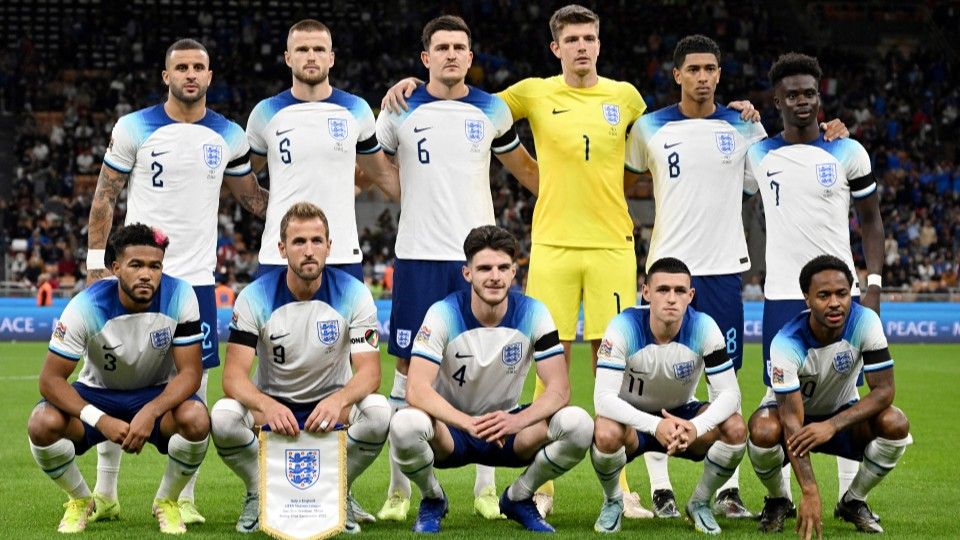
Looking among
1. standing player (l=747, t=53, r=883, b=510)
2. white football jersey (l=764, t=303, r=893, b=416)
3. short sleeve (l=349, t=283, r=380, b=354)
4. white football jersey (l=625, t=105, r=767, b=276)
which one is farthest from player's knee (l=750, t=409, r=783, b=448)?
short sleeve (l=349, t=283, r=380, b=354)

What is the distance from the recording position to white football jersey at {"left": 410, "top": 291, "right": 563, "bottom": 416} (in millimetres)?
6688

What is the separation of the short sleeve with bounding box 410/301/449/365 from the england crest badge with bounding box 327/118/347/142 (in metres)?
1.25

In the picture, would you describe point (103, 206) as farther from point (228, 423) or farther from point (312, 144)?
point (228, 423)

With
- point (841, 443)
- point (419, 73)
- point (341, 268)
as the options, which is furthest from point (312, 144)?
point (419, 73)

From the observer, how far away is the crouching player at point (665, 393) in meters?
6.53

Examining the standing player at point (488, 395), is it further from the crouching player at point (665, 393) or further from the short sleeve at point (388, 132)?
the short sleeve at point (388, 132)

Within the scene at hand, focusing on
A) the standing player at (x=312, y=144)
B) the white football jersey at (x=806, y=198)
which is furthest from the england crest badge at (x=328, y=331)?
the white football jersey at (x=806, y=198)

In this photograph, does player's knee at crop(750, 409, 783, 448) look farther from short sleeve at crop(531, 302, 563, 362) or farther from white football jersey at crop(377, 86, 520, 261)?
white football jersey at crop(377, 86, 520, 261)

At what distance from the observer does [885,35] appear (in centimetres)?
3225

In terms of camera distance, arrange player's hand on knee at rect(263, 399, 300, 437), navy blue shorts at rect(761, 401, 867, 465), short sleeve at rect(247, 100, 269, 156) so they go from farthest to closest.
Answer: short sleeve at rect(247, 100, 269, 156) < navy blue shorts at rect(761, 401, 867, 465) < player's hand on knee at rect(263, 399, 300, 437)

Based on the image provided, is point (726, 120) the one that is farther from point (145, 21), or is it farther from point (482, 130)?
point (145, 21)

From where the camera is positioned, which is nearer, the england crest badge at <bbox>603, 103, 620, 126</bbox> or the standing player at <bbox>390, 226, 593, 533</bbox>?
the standing player at <bbox>390, 226, 593, 533</bbox>

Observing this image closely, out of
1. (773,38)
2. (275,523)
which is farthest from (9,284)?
(773,38)

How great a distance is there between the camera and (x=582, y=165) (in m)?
7.57
